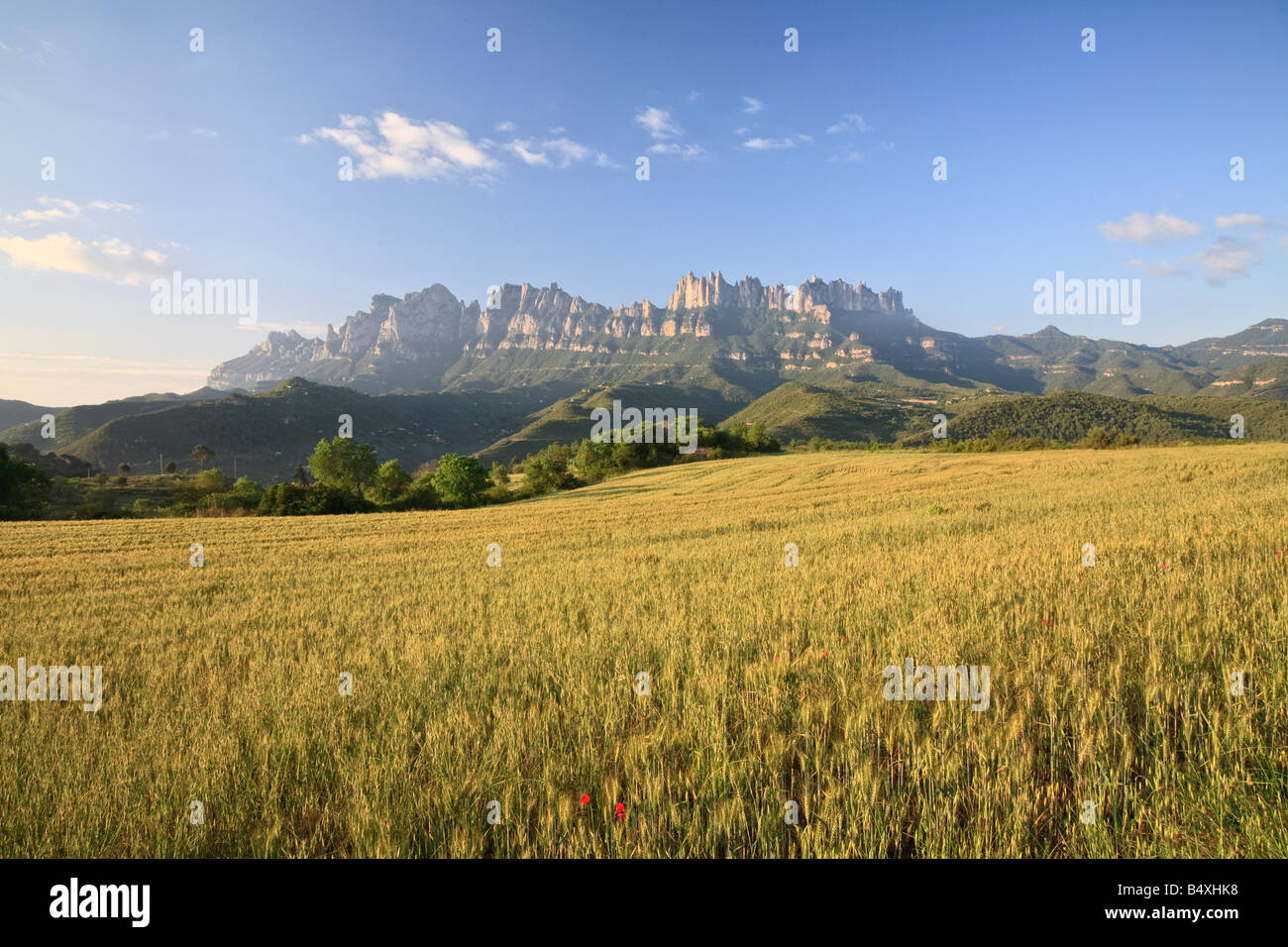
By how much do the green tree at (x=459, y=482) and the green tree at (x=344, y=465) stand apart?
47.1ft

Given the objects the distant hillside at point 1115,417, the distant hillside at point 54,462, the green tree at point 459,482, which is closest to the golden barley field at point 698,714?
the green tree at point 459,482

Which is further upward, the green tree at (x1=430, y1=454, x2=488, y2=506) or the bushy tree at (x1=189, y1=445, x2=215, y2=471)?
the bushy tree at (x1=189, y1=445, x2=215, y2=471)

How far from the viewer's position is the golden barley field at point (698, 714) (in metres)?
2.75

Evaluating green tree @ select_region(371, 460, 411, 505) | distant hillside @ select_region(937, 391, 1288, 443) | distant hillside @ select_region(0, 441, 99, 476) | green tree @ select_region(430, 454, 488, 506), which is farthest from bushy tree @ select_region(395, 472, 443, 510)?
distant hillside @ select_region(937, 391, 1288, 443)

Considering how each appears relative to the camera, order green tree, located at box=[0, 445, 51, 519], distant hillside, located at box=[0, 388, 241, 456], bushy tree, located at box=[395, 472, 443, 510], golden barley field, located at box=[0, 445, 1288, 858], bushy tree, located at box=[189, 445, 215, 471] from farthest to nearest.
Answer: distant hillside, located at box=[0, 388, 241, 456], bushy tree, located at box=[189, 445, 215, 471], bushy tree, located at box=[395, 472, 443, 510], green tree, located at box=[0, 445, 51, 519], golden barley field, located at box=[0, 445, 1288, 858]

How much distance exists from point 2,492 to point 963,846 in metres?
75.5

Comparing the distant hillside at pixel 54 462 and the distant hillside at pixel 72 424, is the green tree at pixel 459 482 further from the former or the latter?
the distant hillside at pixel 72 424

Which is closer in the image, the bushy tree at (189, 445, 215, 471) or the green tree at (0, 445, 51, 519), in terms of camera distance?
the green tree at (0, 445, 51, 519)

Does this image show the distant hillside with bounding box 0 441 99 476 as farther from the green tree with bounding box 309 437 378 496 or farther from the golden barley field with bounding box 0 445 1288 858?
the golden barley field with bounding box 0 445 1288 858

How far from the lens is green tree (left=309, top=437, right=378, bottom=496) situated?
59.0m

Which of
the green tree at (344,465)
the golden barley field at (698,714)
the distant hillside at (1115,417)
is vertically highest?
the distant hillside at (1115,417)

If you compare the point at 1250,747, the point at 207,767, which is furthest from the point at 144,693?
the point at 1250,747

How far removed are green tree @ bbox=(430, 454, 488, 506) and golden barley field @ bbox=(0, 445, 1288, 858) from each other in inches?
1557
